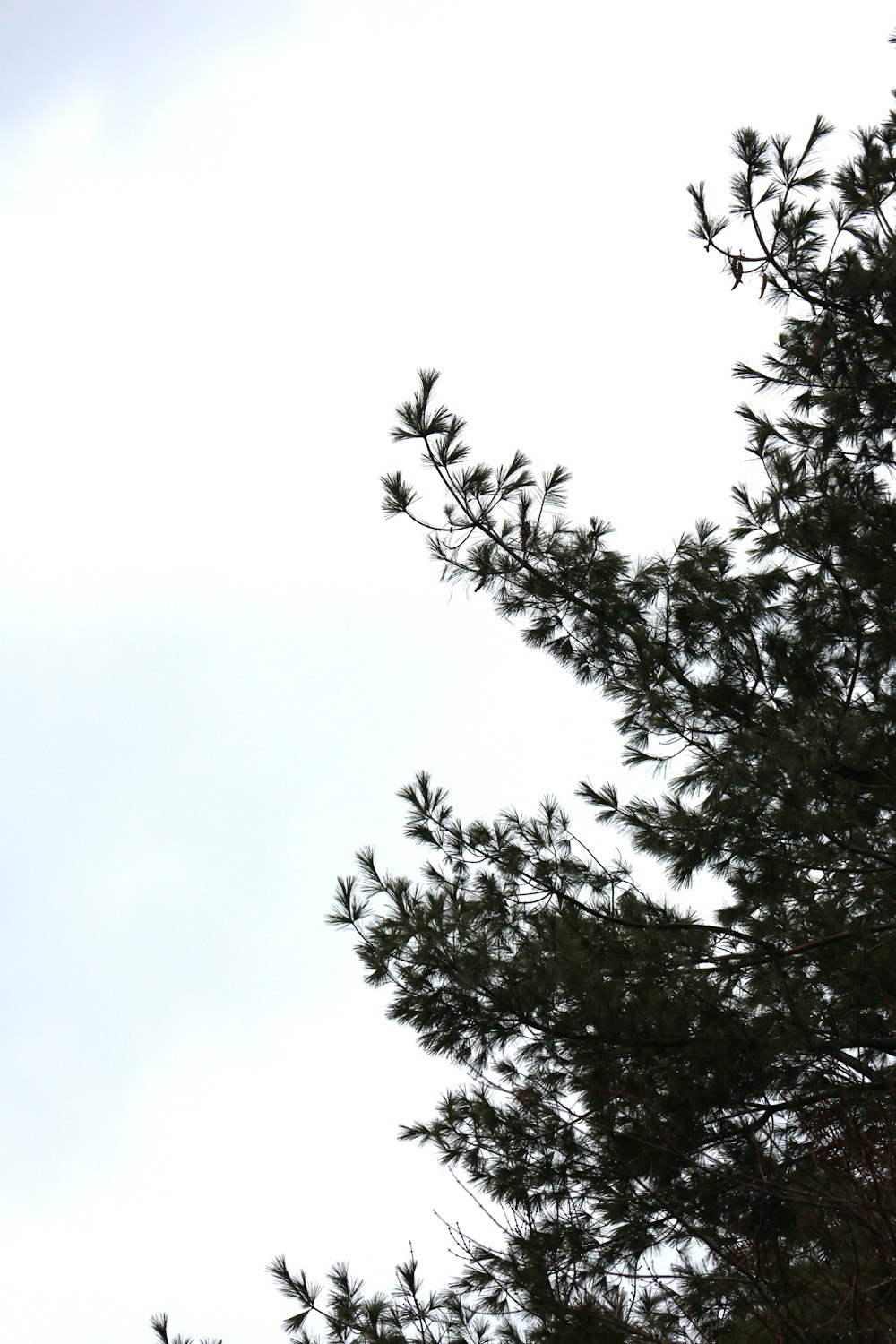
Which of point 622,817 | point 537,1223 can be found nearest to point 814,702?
point 622,817

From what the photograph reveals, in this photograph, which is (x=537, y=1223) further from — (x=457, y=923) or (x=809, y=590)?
(x=809, y=590)

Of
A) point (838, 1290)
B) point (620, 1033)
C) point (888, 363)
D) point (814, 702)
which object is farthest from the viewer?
point (888, 363)

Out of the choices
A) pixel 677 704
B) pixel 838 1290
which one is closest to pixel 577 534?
pixel 677 704

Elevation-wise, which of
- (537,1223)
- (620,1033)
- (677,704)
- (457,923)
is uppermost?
(677,704)

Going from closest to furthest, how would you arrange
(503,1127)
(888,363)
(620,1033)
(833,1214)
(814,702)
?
(833,1214) → (620,1033) → (503,1127) → (814,702) → (888,363)

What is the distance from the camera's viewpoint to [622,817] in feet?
21.0

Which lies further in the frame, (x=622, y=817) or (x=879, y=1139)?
(x=622, y=817)

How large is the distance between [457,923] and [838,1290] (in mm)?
2668

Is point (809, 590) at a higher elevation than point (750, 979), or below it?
higher

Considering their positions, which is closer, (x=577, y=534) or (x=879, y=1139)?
(x=879, y=1139)

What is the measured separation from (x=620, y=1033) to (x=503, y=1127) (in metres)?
0.98

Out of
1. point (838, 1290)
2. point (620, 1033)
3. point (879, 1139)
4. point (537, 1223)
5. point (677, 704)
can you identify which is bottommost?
point (838, 1290)

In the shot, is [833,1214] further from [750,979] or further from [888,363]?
[888,363]

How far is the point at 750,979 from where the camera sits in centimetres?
546
